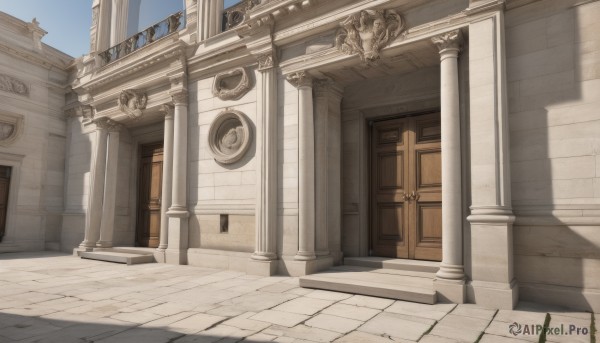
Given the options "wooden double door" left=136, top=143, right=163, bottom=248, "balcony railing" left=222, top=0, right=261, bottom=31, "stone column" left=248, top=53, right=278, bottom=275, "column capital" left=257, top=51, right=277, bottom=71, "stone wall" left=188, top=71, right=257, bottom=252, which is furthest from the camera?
"wooden double door" left=136, top=143, right=163, bottom=248

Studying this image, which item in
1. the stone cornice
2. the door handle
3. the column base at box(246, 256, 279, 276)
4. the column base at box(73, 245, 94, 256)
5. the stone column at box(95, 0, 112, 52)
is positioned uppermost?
the stone column at box(95, 0, 112, 52)

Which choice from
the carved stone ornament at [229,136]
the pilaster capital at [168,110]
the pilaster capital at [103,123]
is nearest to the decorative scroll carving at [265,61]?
the carved stone ornament at [229,136]

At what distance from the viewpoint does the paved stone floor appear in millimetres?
4227

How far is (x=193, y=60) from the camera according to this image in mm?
10219

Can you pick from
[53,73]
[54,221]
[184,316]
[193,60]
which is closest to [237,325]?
[184,316]

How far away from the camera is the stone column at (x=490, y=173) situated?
5586 mm

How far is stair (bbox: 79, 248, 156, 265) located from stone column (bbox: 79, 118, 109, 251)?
0.58m

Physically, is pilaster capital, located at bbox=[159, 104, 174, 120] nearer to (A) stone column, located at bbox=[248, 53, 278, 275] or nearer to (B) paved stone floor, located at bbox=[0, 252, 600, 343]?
(A) stone column, located at bbox=[248, 53, 278, 275]

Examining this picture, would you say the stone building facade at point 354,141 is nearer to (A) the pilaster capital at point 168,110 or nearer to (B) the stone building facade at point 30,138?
(A) the pilaster capital at point 168,110

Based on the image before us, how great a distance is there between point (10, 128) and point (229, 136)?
30.0ft

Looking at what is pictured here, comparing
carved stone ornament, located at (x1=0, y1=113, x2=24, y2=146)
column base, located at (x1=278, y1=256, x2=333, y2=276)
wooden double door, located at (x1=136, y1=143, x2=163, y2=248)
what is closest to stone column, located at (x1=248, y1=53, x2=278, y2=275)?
column base, located at (x1=278, y1=256, x2=333, y2=276)

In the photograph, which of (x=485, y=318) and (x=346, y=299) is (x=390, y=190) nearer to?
(x=346, y=299)

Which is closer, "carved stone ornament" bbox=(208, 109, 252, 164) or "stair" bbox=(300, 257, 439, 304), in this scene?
"stair" bbox=(300, 257, 439, 304)

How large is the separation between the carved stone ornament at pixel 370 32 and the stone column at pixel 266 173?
1.98 meters
